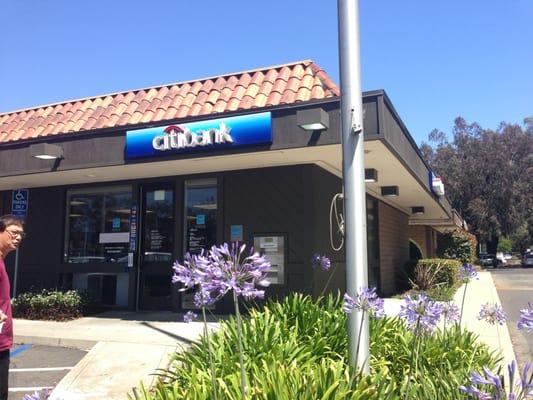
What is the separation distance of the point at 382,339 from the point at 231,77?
713 cm

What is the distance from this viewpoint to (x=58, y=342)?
8.46 meters

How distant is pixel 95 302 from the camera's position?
12180mm

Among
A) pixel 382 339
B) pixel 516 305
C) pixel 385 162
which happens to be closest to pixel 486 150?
pixel 516 305

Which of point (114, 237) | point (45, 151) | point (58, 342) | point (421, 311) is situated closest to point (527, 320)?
point (421, 311)

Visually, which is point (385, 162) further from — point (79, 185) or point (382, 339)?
point (79, 185)

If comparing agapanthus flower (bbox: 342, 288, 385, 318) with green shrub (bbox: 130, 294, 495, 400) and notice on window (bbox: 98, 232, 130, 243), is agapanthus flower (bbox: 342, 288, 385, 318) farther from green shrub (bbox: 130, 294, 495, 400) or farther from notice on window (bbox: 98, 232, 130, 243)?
notice on window (bbox: 98, 232, 130, 243)

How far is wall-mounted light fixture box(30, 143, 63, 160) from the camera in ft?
32.6

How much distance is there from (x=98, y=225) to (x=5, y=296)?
856 cm

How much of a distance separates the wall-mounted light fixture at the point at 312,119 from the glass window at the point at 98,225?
5594 mm

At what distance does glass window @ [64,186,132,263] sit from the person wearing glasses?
7.72 metres

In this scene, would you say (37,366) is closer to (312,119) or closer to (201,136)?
(201,136)

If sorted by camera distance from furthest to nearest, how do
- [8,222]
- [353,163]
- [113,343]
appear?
[113,343], [353,163], [8,222]

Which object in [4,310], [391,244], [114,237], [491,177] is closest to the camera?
[4,310]

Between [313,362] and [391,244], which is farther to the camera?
[391,244]
